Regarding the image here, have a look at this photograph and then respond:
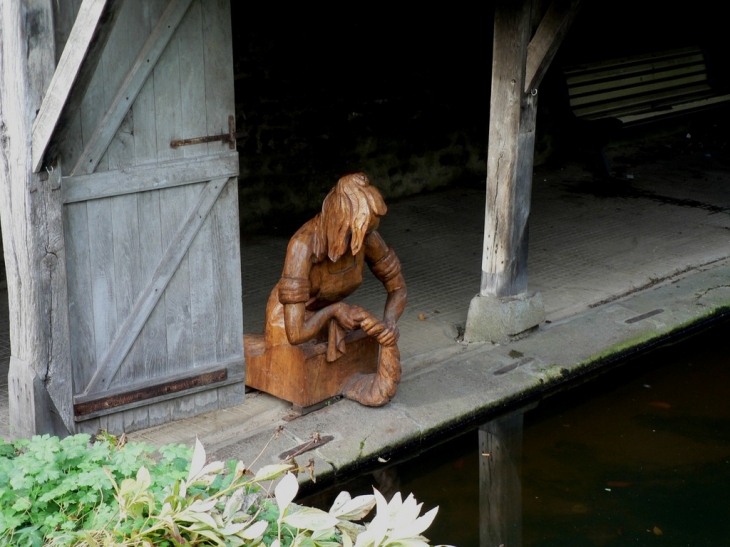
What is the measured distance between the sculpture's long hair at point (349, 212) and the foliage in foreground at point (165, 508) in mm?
2151

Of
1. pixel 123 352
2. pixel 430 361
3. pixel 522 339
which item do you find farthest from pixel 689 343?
pixel 123 352

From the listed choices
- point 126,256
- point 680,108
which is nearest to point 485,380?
point 126,256

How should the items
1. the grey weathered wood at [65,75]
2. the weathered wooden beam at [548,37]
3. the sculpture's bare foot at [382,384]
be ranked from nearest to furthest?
the grey weathered wood at [65,75] < the sculpture's bare foot at [382,384] < the weathered wooden beam at [548,37]

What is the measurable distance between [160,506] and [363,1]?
6789 millimetres

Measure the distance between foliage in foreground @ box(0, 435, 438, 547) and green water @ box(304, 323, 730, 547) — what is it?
6.81 ft

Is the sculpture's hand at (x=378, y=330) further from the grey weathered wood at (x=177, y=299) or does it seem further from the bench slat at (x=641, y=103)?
the bench slat at (x=641, y=103)

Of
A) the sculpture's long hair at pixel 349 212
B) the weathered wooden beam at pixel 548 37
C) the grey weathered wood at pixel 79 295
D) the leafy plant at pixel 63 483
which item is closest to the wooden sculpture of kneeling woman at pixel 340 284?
the sculpture's long hair at pixel 349 212

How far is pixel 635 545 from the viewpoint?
462 cm

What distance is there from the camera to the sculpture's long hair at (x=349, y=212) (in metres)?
4.91

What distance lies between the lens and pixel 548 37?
5922 millimetres

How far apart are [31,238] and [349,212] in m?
1.45

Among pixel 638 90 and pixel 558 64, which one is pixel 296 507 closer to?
pixel 558 64

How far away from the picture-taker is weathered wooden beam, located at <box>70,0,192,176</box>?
4598 mm

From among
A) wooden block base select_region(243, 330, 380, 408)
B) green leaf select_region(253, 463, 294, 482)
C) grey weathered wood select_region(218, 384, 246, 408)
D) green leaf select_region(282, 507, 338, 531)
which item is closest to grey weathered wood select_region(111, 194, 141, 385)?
grey weathered wood select_region(218, 384, 246, 408)
